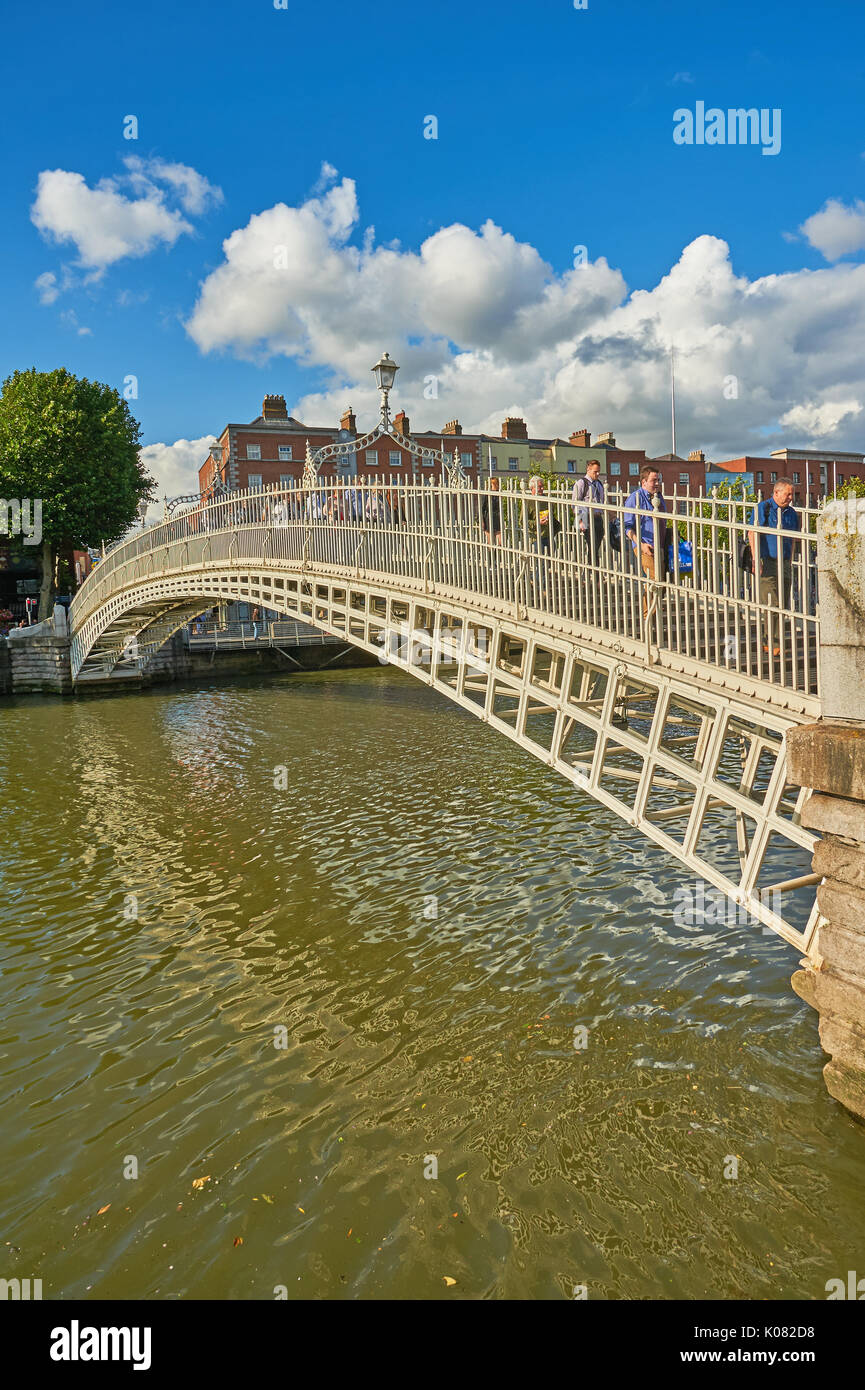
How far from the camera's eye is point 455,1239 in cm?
454

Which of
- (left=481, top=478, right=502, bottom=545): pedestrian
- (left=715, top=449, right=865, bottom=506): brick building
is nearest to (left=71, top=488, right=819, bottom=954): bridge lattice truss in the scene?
(left=481, top=478, right=502, bottom=545): pedestrian

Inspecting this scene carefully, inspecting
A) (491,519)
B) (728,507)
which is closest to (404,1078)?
(728,507)

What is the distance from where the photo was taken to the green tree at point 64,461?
37906mm

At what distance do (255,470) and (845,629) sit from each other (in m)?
55.3

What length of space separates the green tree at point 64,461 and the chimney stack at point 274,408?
16.4m

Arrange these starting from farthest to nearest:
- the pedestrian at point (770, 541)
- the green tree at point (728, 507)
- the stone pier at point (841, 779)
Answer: the pedestrian at point (770, 541)
the green tree at point (728, 507)
the stone pier at point (841, 779)

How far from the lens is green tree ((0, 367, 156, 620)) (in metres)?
37.9

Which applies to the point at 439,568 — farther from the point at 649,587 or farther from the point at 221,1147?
the point at 221,1147

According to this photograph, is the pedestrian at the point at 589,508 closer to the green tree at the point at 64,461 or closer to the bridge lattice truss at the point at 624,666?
the bridge lattice truss at the point at 624,666

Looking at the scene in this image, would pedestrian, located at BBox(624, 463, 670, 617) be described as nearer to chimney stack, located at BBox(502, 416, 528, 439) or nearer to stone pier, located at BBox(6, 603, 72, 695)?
stone pier, located at BBox(6, 603, 72, 695)
